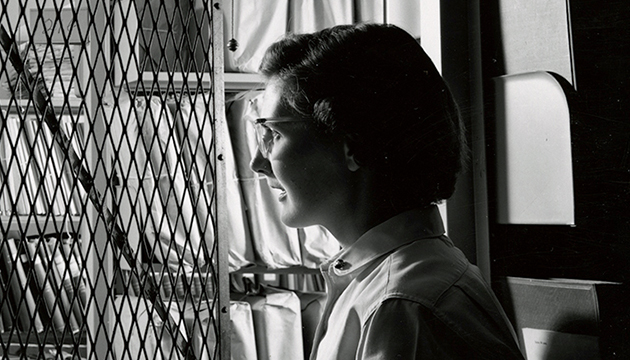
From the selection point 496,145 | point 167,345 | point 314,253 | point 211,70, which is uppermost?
point 211,70

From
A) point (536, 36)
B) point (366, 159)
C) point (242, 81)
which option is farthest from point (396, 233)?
point (242, 81)

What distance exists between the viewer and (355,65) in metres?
0.80

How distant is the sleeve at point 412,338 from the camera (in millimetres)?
640

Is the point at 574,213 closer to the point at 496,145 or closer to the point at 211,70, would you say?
the point at 496,145

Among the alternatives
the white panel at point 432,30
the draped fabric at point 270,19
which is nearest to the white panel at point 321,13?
the draped fabric at point 270,19

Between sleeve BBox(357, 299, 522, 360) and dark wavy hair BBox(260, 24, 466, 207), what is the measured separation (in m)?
0.21

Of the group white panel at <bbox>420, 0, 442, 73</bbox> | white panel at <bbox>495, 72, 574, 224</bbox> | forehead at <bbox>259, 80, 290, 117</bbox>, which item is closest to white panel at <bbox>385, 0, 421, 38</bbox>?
white panel at <bbox>420, 0, 442, 73</bbox>

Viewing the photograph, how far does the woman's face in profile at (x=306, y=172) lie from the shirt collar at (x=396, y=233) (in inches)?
2.0

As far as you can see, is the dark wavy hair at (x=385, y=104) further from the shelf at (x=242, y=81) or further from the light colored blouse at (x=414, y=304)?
the shelf at (x=242, y=81)

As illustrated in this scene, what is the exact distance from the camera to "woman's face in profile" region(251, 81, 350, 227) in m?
0.84

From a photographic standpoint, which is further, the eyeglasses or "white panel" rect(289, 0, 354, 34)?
"white panel" rect(289, 0, 354, 34)

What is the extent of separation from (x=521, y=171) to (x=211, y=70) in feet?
1.56

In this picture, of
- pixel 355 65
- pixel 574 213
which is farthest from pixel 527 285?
pixel 355 65

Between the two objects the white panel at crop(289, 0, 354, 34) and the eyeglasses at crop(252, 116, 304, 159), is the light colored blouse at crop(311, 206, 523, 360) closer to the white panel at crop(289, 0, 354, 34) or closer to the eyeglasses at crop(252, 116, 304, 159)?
the eyeglasses at crop(252, 116, 304, 159)
